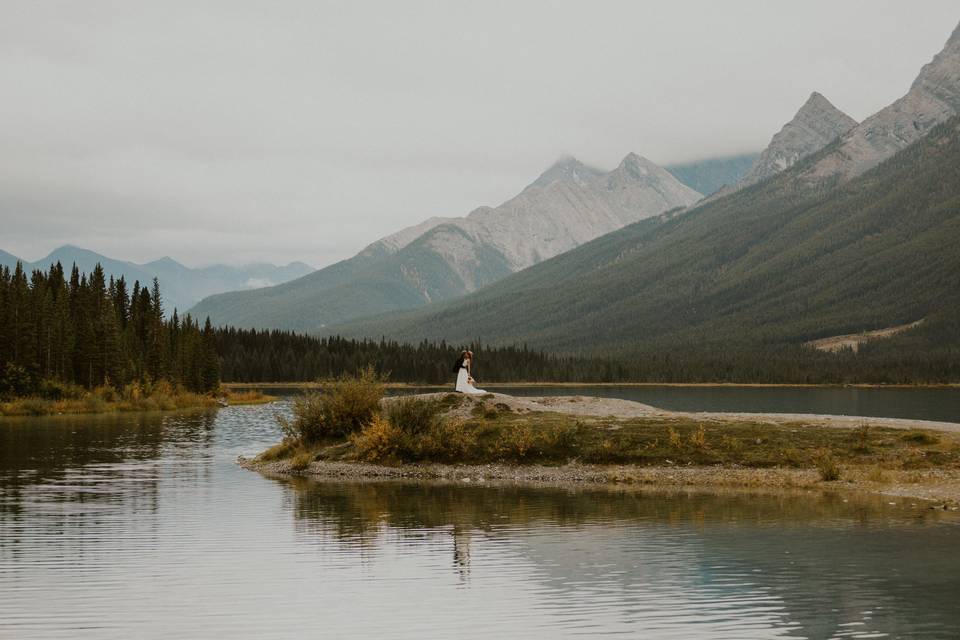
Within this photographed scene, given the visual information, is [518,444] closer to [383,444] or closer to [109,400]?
[383,444]

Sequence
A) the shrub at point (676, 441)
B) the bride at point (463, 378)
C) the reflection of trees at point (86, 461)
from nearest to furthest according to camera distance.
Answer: the reflection of trees at point (86, 461) < the shrub at point (676, 441) < the bride at point (463, 378)

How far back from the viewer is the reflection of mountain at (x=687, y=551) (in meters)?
20.1

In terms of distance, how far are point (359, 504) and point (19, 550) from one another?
42.3 feet

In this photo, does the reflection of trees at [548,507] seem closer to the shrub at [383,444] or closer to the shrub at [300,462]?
the shrub at [383,444]

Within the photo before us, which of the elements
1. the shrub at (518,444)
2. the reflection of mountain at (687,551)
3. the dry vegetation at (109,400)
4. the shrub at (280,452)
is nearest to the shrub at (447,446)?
the shrub at (518,444)

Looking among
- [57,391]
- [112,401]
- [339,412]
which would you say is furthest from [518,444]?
[57,391]

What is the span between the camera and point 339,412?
180 ft

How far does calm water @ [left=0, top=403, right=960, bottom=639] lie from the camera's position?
64.6 feet

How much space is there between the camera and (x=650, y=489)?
41.5 metres

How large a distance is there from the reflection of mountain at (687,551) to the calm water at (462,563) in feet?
0.26

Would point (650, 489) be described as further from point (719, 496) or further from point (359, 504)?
point (359, 504)

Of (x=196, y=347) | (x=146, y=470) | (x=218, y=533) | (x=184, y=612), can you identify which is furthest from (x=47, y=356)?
(x=184, y=612)

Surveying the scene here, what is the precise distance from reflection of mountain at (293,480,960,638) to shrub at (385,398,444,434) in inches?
354

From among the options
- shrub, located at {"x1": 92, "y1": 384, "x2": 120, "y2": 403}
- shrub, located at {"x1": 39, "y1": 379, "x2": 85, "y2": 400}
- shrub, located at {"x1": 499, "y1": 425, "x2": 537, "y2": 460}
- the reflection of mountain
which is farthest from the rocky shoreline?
shrub, located at {"x1": 92, "y1": 384, "x2": 120, "y2": 403}
